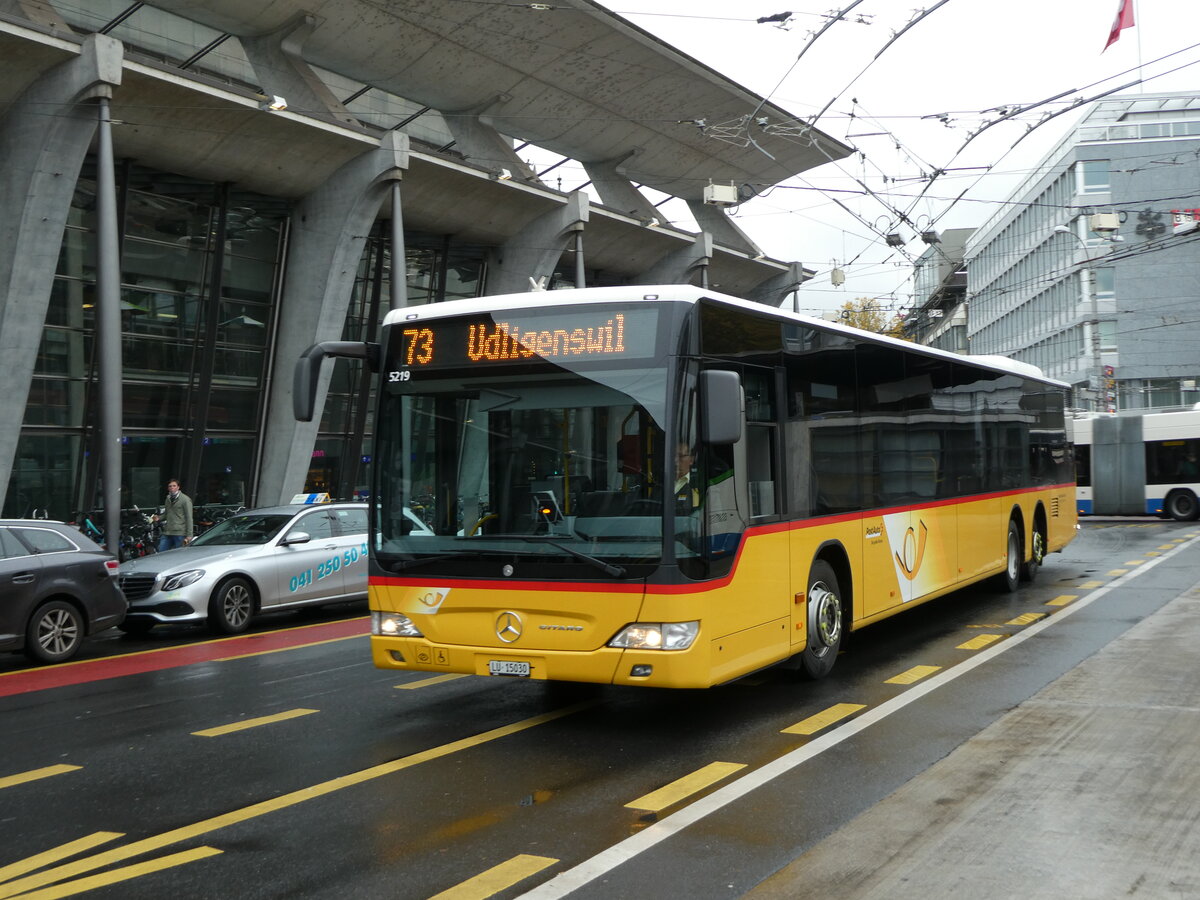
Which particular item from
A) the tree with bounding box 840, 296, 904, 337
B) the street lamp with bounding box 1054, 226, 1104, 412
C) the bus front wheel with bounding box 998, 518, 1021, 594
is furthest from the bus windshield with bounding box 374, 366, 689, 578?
the street lamp with bounding box 1054, 226, 1104, 412

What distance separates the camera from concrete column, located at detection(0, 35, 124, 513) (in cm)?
2091

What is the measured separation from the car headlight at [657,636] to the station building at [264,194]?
519 inches

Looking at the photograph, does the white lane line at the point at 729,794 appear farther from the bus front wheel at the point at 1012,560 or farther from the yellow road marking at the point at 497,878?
the bus front wheel at the point at 1012,560

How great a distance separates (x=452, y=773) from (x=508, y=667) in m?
0.88

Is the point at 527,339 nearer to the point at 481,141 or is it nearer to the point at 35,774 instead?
the point at 35,774

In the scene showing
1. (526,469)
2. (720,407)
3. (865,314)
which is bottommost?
(526,469)

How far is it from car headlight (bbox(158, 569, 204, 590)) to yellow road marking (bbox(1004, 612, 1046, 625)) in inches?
343

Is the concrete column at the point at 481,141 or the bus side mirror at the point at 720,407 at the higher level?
the concrete column at the point at 481,141

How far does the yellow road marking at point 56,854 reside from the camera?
5137 mm

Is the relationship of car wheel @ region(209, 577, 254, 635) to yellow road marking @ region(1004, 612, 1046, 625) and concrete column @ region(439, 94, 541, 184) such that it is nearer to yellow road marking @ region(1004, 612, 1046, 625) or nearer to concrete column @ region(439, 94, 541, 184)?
yellow road marking @ region(1004, 612, 1046, 625)

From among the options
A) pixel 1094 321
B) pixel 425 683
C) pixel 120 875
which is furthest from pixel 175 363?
pixel 1094 321

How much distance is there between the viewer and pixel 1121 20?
1616 cm

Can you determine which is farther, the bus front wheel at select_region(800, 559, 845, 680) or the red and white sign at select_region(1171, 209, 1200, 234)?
the red and white sign at select_region(1171, 209, 1200, 234)

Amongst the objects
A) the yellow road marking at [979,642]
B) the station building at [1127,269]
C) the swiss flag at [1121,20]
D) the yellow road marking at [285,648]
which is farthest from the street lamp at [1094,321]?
the yellow road marking at [285,648]
